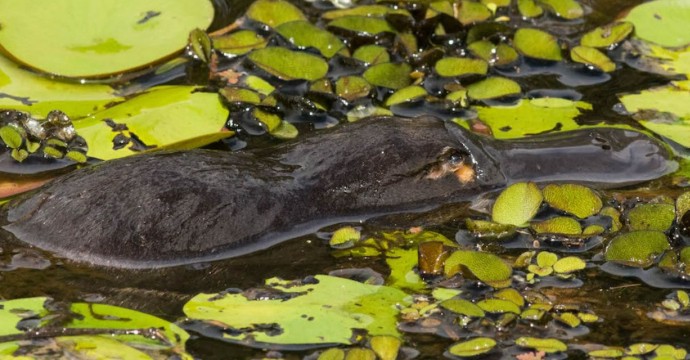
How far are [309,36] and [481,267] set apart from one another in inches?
117

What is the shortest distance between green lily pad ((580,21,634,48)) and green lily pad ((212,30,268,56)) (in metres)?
2.29

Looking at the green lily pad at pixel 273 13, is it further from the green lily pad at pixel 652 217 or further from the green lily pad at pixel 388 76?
the green lily pad at pixel 652 217

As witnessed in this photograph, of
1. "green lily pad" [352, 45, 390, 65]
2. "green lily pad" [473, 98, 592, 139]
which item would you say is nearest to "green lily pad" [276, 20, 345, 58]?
"green lily pad" [352, 45, 390, 65]

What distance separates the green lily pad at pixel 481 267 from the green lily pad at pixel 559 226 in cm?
48

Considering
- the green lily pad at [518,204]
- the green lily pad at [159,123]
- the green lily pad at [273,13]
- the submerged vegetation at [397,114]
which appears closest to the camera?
the submerged vegetation at [397,114]

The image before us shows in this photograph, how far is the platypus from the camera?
5926 millimetres

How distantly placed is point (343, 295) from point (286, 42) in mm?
3124

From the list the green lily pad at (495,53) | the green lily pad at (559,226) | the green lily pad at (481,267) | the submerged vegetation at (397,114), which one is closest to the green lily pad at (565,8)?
the submerged vegetation at (397,114)

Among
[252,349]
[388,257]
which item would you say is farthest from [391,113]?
[252,349]

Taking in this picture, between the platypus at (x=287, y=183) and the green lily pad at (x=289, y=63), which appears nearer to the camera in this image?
the platypus at (x=287, y=183)

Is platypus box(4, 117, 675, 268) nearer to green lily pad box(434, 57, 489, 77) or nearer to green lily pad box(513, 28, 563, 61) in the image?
green lily pad box(434, 57, 489, 77)

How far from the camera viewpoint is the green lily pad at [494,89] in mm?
7578

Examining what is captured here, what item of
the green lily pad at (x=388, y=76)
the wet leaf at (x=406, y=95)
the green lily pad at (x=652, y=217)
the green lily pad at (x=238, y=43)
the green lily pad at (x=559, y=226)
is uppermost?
the green lily pad at (x=238, y=43)

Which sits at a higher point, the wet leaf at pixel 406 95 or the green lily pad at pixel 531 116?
the wet leaf at pixel 406 95
